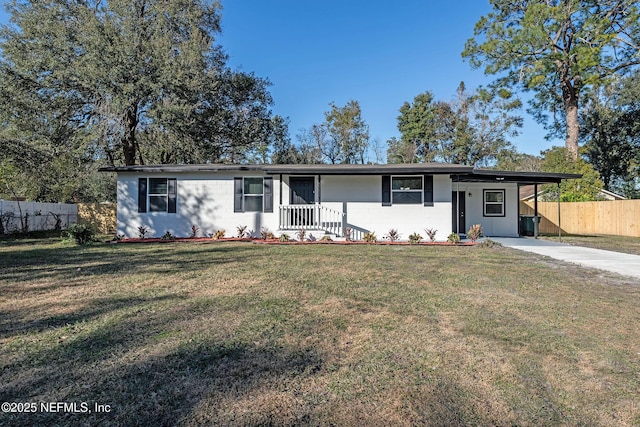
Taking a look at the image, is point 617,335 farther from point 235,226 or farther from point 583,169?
point 583,169

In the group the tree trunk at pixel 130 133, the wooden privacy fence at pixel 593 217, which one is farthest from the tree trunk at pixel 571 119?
the tree trunk at pixel 130 133

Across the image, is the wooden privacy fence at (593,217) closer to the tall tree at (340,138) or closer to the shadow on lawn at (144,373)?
the tall tree at (340,138)

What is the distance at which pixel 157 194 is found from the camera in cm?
1292

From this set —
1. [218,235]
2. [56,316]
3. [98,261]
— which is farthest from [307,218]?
[56,316]

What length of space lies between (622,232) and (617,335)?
1748cm

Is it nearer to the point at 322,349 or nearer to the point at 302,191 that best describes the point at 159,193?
the point at 302,191

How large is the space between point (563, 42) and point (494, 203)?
1502 centimetres

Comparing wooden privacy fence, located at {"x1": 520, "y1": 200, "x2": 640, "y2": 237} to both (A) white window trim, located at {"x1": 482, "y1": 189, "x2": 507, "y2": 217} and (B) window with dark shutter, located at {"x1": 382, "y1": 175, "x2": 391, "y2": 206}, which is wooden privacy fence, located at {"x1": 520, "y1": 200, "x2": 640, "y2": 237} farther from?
(B) window with dark shutter, located at {"x1": 382, "y1": 175, "x2": 391, "y2": 206}

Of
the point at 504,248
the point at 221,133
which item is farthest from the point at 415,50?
the point at 504,248

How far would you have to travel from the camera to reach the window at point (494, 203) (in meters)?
14.5

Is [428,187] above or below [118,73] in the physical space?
below

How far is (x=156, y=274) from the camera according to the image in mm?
6133

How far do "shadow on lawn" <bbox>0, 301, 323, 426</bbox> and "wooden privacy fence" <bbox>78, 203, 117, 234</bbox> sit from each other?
1715cm

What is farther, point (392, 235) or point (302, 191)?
point (302, 191)
